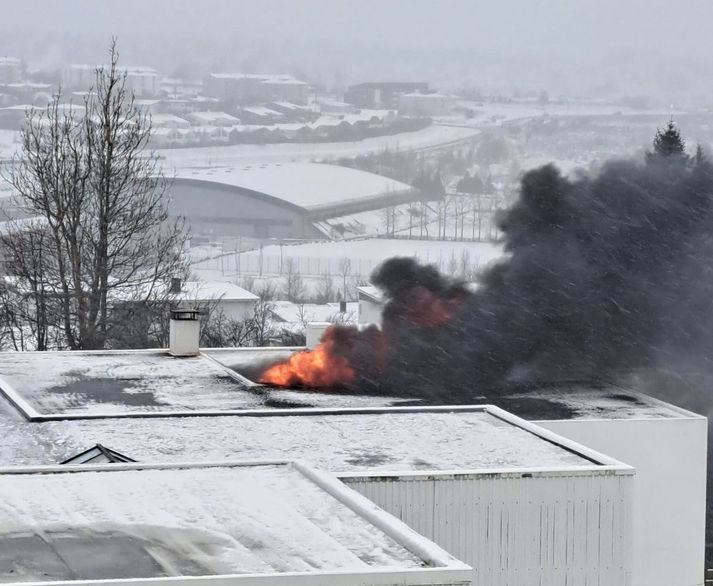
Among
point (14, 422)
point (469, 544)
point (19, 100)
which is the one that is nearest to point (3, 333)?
point (14, 422)

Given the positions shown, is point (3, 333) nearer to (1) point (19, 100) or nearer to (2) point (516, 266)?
(2) point (516, 266)

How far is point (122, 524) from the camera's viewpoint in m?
10.4

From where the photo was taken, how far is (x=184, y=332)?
79.5 feet

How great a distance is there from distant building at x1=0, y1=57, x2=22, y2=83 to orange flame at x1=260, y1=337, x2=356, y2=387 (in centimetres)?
12756

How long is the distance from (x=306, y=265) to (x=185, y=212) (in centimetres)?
2384

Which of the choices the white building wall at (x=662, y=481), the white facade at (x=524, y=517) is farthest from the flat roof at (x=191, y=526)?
the white building wall at (x=662, y=481)

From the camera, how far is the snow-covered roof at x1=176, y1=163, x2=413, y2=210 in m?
110

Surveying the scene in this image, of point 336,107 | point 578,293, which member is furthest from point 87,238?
point 336,107

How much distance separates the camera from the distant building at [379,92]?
117 m

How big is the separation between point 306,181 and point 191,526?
4226 inches

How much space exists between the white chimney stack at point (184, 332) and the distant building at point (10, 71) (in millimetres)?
125766

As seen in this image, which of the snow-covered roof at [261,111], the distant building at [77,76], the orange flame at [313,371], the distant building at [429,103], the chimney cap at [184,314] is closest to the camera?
the orange flame at [313,371]

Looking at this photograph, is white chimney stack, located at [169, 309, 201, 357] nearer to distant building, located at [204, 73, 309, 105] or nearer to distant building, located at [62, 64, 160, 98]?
distant building, located at [62, 64, 160, 98]

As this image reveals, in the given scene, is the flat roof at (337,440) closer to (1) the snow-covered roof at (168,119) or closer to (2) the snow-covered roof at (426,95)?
(2) the snow-covered roof at (426,95)
